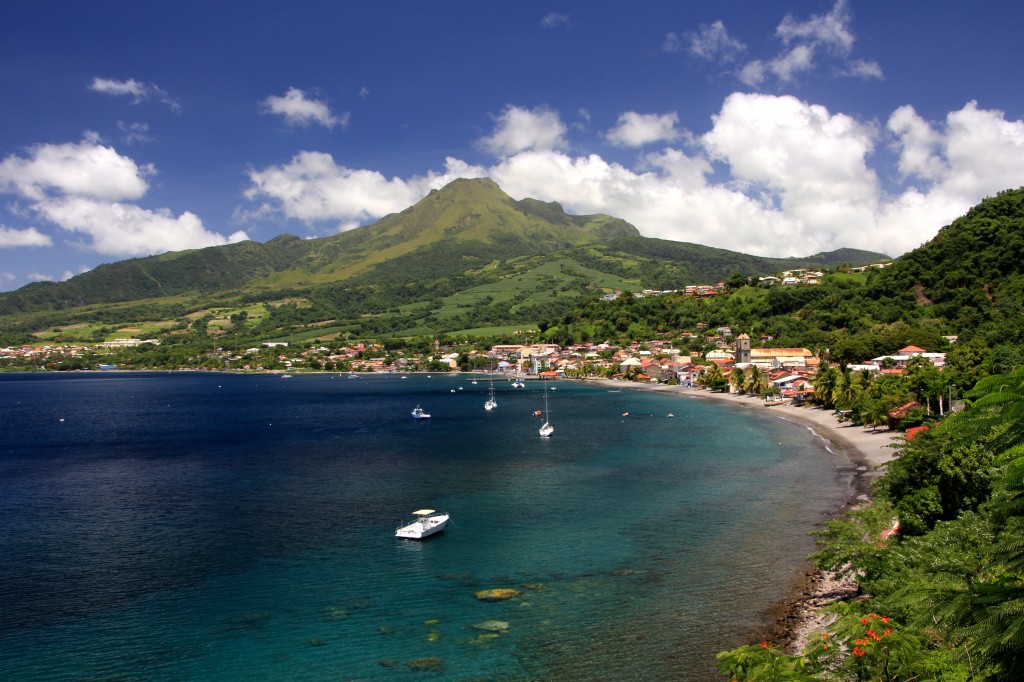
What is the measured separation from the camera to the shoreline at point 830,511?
19.7m

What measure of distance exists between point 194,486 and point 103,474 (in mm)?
10220

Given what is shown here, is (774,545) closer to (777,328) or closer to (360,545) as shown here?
(360,545)

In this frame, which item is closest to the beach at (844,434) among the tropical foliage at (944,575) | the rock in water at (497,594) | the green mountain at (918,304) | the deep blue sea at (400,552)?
the deep blue sea at (400,552)

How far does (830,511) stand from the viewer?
32.2m

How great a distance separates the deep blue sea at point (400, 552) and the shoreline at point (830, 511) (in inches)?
33.2

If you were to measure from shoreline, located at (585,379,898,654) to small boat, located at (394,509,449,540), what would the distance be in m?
15.4

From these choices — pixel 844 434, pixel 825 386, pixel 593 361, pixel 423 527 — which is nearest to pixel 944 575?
pixel 423 527

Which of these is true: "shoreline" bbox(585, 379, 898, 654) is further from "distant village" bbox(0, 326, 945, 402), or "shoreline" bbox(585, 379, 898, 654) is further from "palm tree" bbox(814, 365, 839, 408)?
"distant village" bbox(0, 326, 945, 402)

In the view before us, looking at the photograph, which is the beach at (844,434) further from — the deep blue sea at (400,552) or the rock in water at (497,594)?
the rock in water at (497,594)

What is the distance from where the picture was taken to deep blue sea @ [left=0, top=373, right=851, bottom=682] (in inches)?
762

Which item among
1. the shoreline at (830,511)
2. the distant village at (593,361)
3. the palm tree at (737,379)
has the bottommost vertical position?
the shoreline at (830,511)

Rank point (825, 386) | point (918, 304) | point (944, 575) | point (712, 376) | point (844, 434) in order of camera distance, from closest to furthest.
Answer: point (944, 575) < point (844, 434) < point (825, 386) < point (918, 304) < point (712, 376)

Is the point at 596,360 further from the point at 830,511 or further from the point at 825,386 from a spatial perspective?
the point at 830,511

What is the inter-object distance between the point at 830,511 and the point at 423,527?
20.1 meters
